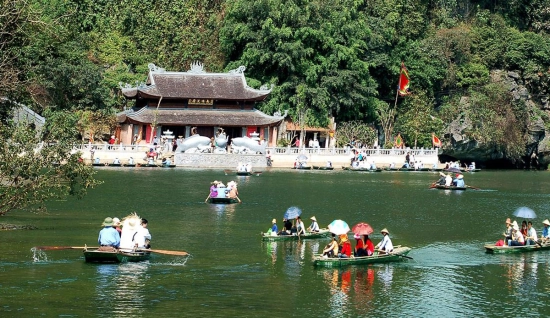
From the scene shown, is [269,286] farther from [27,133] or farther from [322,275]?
[27,133]

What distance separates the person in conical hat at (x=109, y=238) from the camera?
31.0 metres

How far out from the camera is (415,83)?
8988cm

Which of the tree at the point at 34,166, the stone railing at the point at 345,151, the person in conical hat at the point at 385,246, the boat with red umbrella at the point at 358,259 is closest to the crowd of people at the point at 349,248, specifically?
the person in conical hat at the point at 385,246

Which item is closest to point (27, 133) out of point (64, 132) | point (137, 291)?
point (64, 132)

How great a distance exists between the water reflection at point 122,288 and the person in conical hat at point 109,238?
2.06 ft

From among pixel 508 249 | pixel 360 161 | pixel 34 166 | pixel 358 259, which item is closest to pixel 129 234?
pixel 34 166

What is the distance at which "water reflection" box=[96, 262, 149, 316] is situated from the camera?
26016 millimetres

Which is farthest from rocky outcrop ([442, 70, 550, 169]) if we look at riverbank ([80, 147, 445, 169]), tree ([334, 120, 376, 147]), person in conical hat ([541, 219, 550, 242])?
person in conical hat ([541, 219, 550, 242])

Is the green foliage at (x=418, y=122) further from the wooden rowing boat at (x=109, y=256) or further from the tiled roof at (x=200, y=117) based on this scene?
the wooden rowing boat at (x=109, y=256)

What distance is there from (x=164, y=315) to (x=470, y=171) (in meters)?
58.1

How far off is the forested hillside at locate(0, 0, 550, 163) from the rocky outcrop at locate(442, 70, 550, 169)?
0.12 m

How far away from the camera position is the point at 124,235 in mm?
31578

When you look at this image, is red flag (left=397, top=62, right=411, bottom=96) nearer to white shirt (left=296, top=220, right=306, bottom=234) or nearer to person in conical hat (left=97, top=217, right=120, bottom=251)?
white shirt (left=296, top=220, right=306, bottom=234)

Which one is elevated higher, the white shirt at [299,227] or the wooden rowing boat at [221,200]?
the wooden rowing boat at [221,200]
